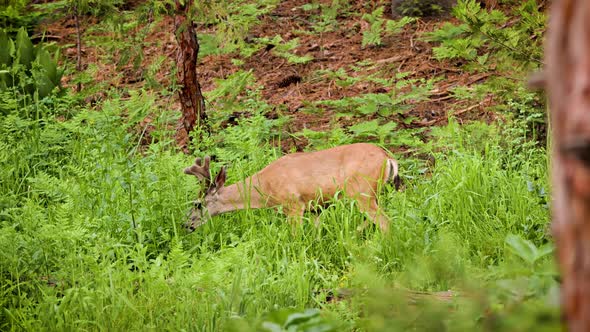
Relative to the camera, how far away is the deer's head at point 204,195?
213 inches

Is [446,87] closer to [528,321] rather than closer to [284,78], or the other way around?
[284,78]

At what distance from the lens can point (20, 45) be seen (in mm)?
8148

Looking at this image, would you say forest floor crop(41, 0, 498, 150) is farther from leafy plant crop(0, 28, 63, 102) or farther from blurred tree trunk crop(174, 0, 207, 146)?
leafy plant crop(0, 28, 63, 102)

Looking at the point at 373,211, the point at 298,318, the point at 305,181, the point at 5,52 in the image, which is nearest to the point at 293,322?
the point at 298,318

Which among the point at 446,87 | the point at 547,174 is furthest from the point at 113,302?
the point at 446,87

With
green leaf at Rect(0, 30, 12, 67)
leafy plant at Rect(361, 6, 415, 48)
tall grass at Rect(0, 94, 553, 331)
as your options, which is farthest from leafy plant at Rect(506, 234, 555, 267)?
leafy plant at Rect(361, 6, 415, 48)

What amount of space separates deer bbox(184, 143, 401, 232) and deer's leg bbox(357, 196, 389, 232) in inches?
0.4

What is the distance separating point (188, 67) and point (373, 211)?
238 centimetres

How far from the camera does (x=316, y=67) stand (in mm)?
9336

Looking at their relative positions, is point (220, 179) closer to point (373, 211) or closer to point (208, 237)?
point (208, 237)

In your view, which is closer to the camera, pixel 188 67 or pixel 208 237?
pixel 208 237

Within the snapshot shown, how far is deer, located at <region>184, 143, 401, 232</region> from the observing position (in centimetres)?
573

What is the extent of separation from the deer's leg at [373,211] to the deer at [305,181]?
0.04ft

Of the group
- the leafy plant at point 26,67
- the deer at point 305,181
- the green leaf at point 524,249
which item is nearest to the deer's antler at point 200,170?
the deer at point 305,181
